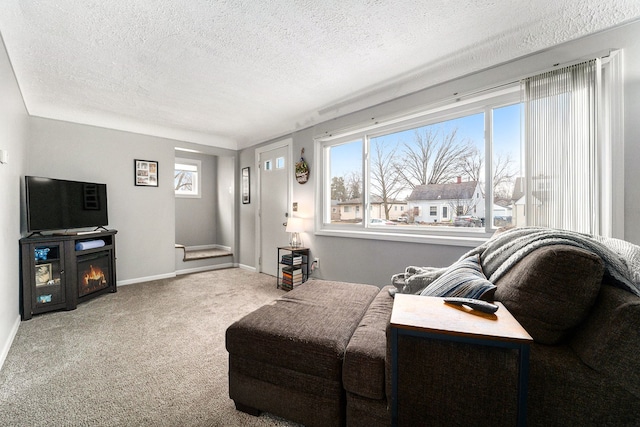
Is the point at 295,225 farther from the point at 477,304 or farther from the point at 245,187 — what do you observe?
the point at 477,304

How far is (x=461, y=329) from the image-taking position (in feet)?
2.85

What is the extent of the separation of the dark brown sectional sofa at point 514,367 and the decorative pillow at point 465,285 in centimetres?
5

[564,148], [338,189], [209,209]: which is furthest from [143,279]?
[564,148]

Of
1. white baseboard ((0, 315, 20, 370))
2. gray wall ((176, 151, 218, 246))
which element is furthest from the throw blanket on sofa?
gray wall ((176, 151, 218, 246))

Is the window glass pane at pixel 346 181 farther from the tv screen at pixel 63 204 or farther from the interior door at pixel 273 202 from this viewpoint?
the tv screen at pixel 63 204

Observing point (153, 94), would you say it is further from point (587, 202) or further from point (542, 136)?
point (587, 202)

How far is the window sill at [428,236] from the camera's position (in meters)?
2.37

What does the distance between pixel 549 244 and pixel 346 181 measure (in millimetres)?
2570

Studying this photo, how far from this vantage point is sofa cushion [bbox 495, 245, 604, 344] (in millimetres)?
949

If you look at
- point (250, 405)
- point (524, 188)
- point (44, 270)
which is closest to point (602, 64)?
point (524, 188)

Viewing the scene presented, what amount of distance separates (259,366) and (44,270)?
3040mm

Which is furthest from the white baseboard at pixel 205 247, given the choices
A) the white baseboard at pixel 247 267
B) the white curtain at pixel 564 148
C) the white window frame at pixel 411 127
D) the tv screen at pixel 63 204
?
the white curtain at pixel 564 148

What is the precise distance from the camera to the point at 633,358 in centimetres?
82

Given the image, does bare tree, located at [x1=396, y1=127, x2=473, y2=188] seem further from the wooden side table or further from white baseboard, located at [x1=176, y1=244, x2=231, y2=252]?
white baseboard, located at [x1=176, y1=244, x2=231, y2=252]
